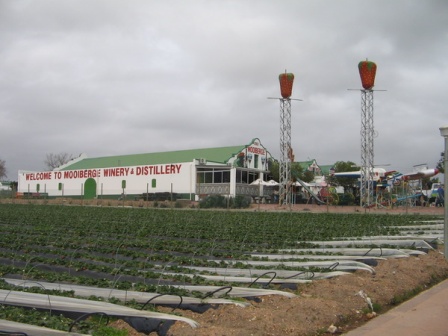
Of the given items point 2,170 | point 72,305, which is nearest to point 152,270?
point 72,305

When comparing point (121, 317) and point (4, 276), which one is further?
point (4, 276)

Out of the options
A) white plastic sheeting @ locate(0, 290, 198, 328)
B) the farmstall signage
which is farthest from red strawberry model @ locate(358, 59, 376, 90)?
white plastic sheeting @ locate(0, 290, 198, 328)

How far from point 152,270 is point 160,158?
43511mm

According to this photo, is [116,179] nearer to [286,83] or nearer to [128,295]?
[286,83]

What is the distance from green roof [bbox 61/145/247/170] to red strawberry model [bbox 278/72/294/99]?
9.52m

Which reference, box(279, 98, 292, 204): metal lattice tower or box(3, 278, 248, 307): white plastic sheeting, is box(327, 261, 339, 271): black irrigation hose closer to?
box(3, 278, 248, 307): white plastic sheeting

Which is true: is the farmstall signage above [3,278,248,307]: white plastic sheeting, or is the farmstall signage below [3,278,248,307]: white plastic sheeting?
above

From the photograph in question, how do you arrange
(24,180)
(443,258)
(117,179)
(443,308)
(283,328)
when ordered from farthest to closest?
(24,180) < (117,179) < (443,258) < (443,308) < (283,328)

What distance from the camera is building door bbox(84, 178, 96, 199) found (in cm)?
5144

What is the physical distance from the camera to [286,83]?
37.4 m

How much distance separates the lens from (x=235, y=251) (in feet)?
35.5

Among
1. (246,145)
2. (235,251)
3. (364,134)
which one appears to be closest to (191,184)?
(246,145)

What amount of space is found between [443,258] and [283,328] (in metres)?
6.83

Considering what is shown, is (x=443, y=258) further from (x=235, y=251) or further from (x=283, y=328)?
(x=283, y=328)
